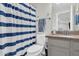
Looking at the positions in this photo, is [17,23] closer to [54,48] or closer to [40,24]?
[40,24]

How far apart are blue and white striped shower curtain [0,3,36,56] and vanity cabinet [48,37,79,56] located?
33cm

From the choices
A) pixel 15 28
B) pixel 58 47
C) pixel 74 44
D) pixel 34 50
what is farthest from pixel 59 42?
pixel 15 28

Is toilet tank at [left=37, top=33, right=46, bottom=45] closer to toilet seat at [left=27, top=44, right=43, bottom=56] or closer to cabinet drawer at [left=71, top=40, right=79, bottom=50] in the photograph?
toilet seat at [left=27, top=44, right=43, bottom=56]

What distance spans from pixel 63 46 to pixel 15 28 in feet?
2.66

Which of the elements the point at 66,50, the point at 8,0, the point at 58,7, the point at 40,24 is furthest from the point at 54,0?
the point at 66,50

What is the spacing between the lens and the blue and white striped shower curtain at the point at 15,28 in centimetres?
157

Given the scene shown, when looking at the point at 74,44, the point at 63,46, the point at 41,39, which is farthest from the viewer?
the point at 41,39

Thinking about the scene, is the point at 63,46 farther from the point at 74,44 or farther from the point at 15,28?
the point at 15,28

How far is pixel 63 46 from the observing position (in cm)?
164

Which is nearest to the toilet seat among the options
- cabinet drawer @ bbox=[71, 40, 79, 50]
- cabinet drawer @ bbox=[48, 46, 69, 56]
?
cabinet drawer @ bbox=[48, 46, 69, 56]

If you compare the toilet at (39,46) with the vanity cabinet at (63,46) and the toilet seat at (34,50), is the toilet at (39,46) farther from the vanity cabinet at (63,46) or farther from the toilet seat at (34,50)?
the vanity cabinet at (63,46)

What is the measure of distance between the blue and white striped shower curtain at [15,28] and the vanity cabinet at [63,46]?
1.09 ft

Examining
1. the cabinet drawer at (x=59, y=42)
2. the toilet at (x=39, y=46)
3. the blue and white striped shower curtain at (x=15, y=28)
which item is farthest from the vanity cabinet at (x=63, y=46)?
the blue and white striped shower curtain at (x=15, y=28)

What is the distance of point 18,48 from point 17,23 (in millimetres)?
433
